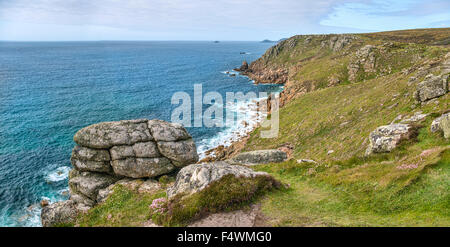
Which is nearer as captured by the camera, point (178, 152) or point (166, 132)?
point (178, 152)

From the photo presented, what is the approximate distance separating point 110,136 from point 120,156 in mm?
3080

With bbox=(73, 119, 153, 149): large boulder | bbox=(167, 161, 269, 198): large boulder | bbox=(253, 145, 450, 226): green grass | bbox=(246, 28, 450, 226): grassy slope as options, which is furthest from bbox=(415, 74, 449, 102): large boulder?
bbox=(73, 119, 153, 149): large boulder

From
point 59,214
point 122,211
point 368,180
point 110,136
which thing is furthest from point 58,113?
point 368,180

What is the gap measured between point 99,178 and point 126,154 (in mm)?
5400

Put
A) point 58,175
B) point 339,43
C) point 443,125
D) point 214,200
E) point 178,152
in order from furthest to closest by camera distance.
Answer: point 339,43 < point 58,175 < point 178,152 < point 443,125 < point 214,200

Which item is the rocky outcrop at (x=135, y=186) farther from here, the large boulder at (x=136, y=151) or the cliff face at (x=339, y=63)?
the cliff face at (x=339, y=63)

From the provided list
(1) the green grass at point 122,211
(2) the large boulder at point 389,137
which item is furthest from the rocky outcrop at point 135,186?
(2) the large boulder at point 389,137

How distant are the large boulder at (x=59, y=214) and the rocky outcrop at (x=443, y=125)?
121 feet

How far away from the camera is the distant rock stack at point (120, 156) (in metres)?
32.3

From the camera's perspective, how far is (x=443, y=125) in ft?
67.1

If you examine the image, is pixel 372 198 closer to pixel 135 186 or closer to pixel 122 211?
pixel 122 211

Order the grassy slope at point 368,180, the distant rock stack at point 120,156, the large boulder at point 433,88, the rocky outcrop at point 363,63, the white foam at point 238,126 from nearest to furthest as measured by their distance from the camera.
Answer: the grassy slope at point 368,180 < the large boulder at point 433,88 < the distant rock stack at point 120,156 < the white foam at point 238,126 < the rocky outcrop at point 363,63

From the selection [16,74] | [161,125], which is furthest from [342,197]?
[16,74]

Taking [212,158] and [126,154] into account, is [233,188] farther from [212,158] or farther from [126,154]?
[212,158]
